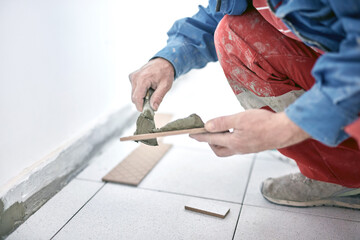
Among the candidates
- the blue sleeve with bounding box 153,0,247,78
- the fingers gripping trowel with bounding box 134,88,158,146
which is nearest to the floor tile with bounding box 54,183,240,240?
the fingers gripping trowel with bounding box 134,88,158,146

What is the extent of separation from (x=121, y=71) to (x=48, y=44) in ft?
2.54

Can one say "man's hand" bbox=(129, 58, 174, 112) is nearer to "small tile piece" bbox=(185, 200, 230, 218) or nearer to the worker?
the worker

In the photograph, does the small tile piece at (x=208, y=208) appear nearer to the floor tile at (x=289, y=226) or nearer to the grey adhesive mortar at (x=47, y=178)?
the floor tile at (x=289, y=226)

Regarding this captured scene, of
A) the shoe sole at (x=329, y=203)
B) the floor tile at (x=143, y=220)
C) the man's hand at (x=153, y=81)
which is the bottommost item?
the shoe sole at (x=329, y=203)

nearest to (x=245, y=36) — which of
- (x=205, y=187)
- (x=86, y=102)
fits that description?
(x=205, y=187)

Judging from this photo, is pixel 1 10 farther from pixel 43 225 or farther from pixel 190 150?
pixel 190 150

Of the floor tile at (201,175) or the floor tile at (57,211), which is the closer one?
the floor tile at (57,211)

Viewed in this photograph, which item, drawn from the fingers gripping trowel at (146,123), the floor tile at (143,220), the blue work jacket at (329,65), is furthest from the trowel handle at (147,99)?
the blue work jacket at (329,65)

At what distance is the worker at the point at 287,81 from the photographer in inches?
31.9

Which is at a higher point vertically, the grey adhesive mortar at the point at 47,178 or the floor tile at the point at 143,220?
the grey adhesive mortar at the point at 47,178

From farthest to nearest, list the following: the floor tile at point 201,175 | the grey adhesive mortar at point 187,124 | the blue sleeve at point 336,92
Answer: the floor tile at point 201,175 < the grey adhesive mortar at point 187,124 < the blue sleeve at point 336,92

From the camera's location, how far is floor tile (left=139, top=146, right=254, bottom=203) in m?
1.51

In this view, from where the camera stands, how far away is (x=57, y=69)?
155cm

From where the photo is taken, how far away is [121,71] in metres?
2.23
